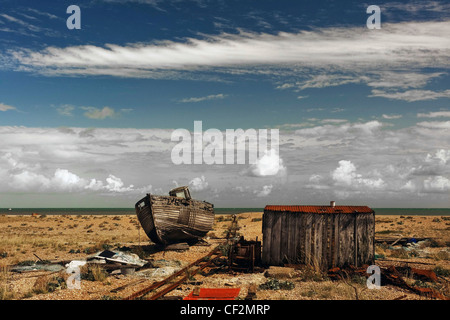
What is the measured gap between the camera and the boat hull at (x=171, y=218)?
21078mm

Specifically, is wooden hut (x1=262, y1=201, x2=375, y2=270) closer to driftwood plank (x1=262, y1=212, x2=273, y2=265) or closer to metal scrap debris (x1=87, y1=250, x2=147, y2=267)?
driftwood plank (x1=262, y1=212, x2=273, y2=265)

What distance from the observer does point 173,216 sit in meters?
21.6

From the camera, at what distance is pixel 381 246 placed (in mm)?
25016

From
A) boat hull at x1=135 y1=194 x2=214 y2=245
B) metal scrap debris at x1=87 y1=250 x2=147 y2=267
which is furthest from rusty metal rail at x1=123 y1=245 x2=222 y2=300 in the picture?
boat hull at x1=135 y1=194 x2=214 y2=245

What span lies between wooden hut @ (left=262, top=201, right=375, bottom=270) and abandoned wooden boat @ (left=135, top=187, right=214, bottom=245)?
7.33 metres

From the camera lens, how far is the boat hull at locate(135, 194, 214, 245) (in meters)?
21.1

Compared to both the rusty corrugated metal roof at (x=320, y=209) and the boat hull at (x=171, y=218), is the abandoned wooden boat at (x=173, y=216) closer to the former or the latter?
the boat hull at (x=171, y=218)
